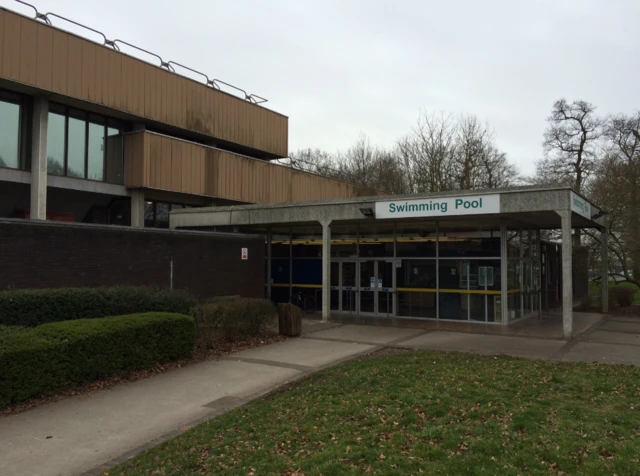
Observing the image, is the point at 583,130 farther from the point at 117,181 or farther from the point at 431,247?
the point at 117,181

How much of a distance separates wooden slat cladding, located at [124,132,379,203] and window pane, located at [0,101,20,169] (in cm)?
394

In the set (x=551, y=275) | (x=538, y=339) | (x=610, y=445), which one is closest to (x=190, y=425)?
(x=610, y=445)

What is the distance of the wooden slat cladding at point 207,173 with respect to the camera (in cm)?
2058

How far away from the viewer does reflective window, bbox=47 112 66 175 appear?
1853 centimetres

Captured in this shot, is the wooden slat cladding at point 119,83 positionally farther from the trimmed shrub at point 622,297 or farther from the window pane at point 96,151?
the trimmed shrub at point 622,297

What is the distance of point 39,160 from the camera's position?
17562mm

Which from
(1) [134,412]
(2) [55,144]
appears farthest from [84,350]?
(2) [55,144]

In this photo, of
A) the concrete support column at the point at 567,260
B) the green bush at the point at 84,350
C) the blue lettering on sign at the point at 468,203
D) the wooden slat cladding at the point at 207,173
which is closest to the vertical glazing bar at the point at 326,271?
the blue lettering on sign at the point at 468,203

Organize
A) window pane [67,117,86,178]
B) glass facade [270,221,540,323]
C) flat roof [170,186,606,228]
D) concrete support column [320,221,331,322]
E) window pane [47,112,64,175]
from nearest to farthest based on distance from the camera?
flat roof [170,186,606,228], concrete support column [320,221,331,322], glass facade [270,221,540,323], window pane [47,112,64,175], window pane [67,117,86,178]

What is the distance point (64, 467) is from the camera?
518cm

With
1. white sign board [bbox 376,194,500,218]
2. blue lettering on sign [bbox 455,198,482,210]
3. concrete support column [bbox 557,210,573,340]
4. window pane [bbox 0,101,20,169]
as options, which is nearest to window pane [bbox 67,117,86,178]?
window pane [bbox 0,101,20,169]

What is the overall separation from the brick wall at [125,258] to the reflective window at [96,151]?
691cm

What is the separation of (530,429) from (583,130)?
30759mm

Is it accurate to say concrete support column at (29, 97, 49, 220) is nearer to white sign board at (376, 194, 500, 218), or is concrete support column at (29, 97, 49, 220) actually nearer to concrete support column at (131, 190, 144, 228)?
concrete support column at (131, 190, 144, 228)
